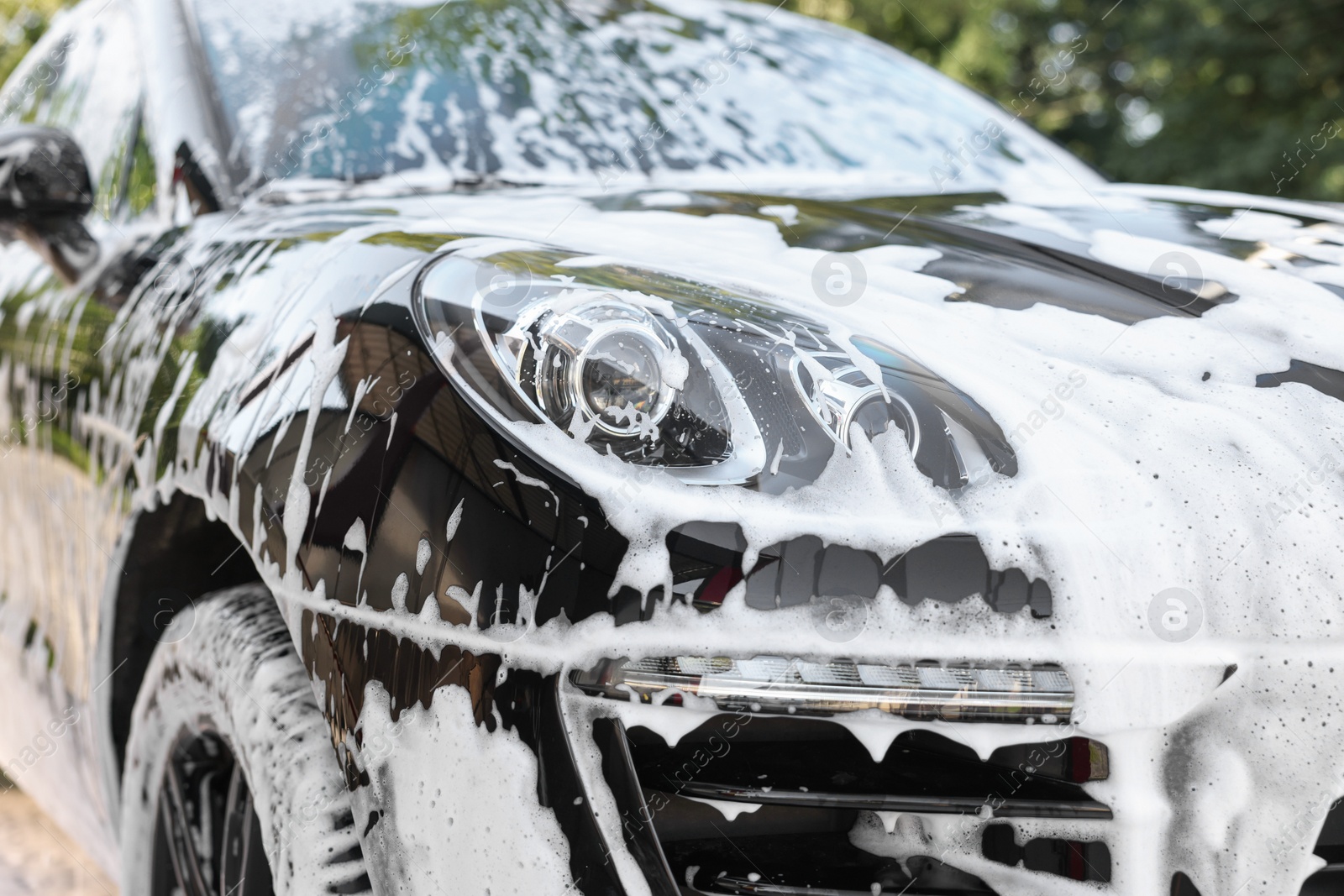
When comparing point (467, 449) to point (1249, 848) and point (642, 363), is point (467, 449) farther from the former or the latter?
point (1249, 848)

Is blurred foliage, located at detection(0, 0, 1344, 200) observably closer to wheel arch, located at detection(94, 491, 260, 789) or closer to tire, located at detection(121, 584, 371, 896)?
wheel arch, located at detection(94, 491, 260, 789)

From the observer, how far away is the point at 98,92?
2.33 metres

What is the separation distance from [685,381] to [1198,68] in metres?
12.9

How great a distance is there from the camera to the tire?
1081mm

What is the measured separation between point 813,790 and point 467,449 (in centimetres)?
40

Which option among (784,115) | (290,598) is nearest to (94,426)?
(290,598)

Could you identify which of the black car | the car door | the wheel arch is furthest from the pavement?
the black car

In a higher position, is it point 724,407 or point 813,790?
point 724,407

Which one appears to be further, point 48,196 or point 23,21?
point 23,21

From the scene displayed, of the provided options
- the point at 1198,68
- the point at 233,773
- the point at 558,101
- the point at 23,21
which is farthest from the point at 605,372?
the point at 1198,68

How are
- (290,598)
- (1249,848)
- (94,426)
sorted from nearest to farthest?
(1249,848)
(290,598)
(94,426)

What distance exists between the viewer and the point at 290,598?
43.1 inches

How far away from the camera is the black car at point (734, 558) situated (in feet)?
3.02

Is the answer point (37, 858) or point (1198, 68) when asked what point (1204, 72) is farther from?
point (37, 858)
